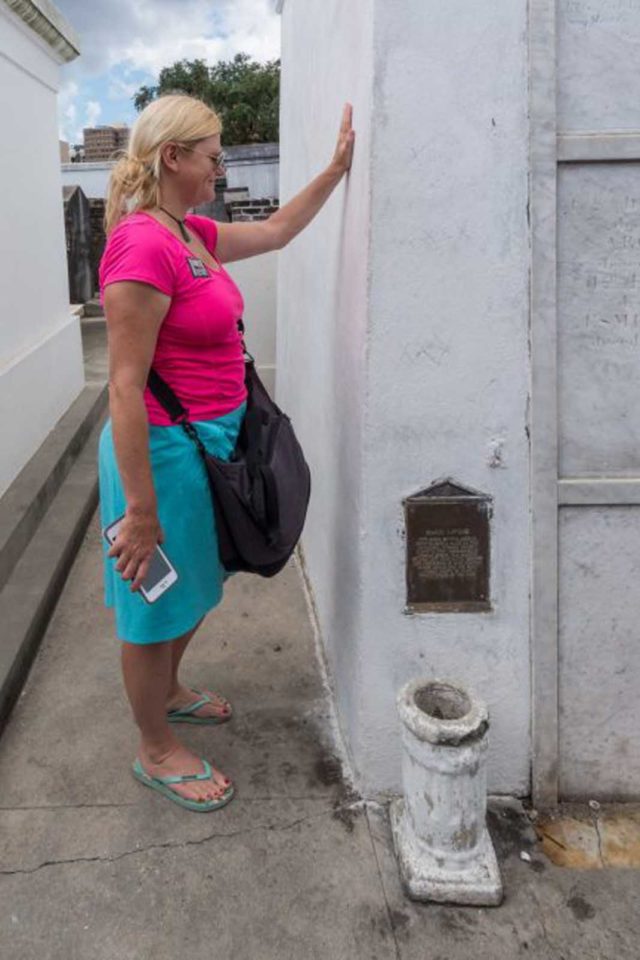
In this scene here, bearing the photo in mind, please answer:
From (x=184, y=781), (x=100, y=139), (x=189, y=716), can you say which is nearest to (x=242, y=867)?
(x=184, y=781)

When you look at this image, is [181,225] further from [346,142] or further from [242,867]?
[242,867]

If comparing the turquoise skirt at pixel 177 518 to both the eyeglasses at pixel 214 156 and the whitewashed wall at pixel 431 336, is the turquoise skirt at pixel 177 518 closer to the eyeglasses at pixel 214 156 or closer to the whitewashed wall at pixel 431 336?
the whitewashed wall at pixel 431 336

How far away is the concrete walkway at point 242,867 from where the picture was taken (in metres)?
1.85

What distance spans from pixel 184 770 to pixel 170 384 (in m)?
1.14

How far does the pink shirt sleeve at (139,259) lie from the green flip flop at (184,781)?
4.53ft

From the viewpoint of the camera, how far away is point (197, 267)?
198 centimetres

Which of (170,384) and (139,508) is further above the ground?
(170,384)

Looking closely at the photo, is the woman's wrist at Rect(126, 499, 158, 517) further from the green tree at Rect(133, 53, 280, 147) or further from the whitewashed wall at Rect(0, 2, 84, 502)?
the green tree at Rect(133, 53, 280, 147)

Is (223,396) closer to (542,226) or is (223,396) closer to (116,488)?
(116,488)

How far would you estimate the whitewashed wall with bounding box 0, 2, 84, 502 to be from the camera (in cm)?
434

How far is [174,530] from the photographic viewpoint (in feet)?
6.89

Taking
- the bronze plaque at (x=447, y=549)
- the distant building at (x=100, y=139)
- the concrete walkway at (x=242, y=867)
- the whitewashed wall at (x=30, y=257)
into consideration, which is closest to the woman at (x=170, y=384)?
the concrete walkway at (x=242, y=867)

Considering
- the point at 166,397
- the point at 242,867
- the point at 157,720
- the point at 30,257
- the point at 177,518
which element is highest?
the point at 30,257

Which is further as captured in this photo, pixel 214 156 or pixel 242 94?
pixel 242 94
